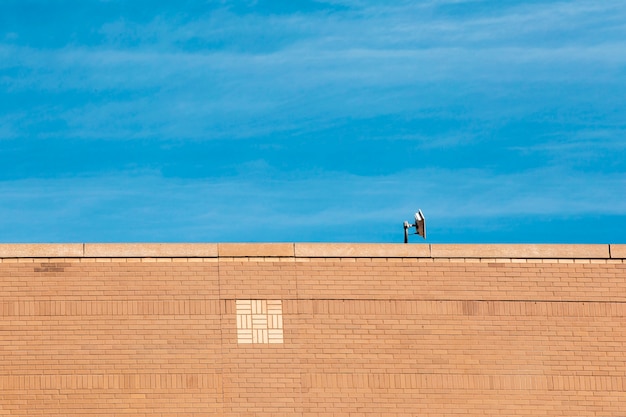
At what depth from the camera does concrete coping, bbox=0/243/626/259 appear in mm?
21484

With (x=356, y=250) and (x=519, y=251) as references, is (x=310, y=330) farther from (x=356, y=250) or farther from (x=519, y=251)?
(x=519, y=251)

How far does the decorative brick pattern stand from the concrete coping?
0.87m

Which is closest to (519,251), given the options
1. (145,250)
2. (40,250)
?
(145,250)

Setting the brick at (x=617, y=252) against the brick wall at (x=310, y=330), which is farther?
the brick at (x=617, y=252)

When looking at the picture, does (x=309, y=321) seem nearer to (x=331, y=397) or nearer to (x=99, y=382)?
(x=331, y=397)

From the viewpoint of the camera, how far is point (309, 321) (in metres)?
21.6

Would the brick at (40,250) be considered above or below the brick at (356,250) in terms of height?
above

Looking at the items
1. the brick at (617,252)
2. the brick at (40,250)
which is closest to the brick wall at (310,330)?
the brick at (40,250)

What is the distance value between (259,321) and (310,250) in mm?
1538

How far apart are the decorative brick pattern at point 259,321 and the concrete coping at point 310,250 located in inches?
34.3

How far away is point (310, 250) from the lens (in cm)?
2186

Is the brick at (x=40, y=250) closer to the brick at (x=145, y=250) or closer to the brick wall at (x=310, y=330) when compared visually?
the brick wall at (x=310, y=330)

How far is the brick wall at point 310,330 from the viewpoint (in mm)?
21062

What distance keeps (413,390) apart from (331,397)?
1.42 meters
